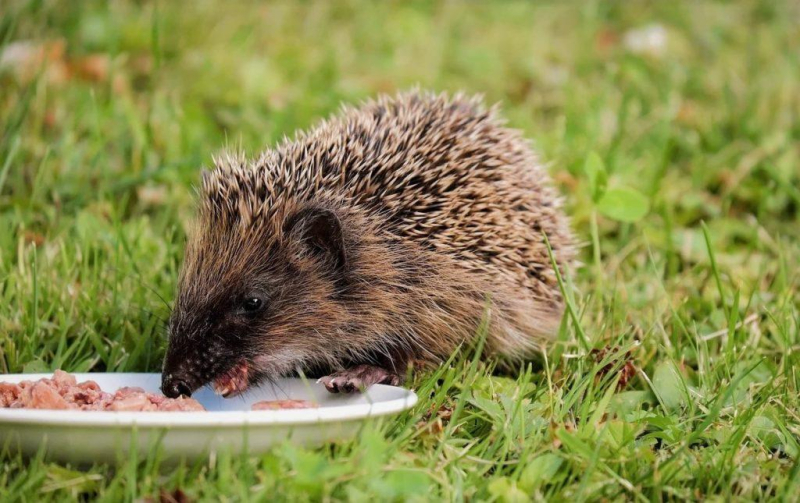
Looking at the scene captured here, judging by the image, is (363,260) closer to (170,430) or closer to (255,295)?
(255,295)

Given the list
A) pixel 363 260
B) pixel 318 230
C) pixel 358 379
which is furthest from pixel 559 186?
pixel 358 379

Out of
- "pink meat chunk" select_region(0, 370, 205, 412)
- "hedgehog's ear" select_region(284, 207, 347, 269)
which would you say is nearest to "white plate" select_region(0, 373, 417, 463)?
"pink meat chunk" select_region(0, 370, 205, 412)

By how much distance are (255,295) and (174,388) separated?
0.46 m

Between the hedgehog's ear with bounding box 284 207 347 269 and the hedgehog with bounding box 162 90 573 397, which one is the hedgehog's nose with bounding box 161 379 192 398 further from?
the hedgehog's ear with bounding box 284 207 347 269

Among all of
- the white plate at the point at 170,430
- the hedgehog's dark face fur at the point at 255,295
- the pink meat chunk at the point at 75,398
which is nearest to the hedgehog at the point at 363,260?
the hedgehog's dark face fur at the point at 255,295

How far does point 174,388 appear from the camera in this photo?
319 cm

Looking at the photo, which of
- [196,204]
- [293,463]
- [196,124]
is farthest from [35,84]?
[293,463]

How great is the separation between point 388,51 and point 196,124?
1878 mm

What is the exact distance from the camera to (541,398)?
11.1 feet

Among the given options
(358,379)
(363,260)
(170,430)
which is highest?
(363,260)

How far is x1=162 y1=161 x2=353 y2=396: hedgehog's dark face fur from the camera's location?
3299 mm

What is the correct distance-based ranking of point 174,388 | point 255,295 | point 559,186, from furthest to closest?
1. point 559,186
2. point 255,295
3. point 174,388

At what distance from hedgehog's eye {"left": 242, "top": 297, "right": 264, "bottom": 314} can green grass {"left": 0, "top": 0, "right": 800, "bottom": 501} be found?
54 centimetres

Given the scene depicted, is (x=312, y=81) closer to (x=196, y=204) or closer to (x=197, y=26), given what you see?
(x=197, y=26)
